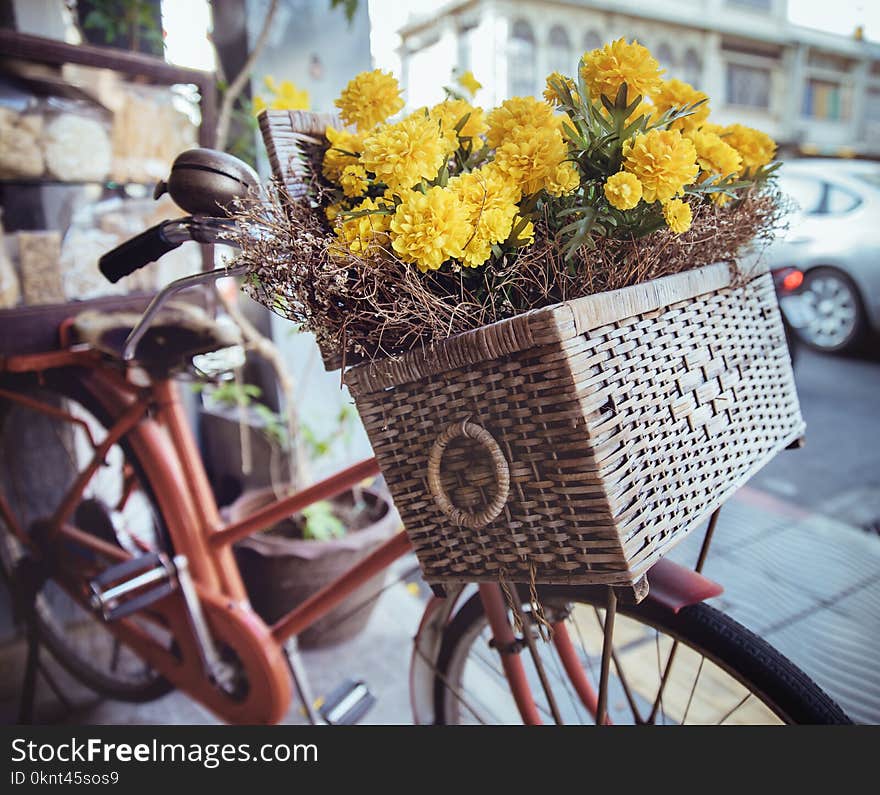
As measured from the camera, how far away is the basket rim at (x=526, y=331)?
29.1 inches

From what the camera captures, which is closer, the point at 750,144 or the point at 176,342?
the point at 750,144

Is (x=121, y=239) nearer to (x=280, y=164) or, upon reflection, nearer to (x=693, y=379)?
(x=280, y=164)

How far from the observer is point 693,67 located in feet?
26.6

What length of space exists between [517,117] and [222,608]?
4.17 feet

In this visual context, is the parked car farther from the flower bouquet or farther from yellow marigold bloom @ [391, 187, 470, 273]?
yellow marigold bloom @ [391, 187, 470, 273]

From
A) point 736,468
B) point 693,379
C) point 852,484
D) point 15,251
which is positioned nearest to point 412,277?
point 693,379

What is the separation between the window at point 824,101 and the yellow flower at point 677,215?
8206mm

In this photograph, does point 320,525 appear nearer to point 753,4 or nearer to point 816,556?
point 816,556

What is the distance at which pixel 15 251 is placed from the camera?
1824 mm

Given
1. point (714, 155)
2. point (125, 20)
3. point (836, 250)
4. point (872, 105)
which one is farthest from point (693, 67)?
point (714, 155)

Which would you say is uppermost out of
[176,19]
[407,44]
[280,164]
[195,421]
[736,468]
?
[176,19]

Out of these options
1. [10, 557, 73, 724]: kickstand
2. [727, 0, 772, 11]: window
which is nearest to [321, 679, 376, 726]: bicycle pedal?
[10, 557, 73, 724]: kickstand

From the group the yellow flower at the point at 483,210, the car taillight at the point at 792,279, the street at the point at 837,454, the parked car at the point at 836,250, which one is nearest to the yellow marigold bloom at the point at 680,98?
the yellow flower at the point at 483,210

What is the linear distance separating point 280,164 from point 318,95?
1877mm
